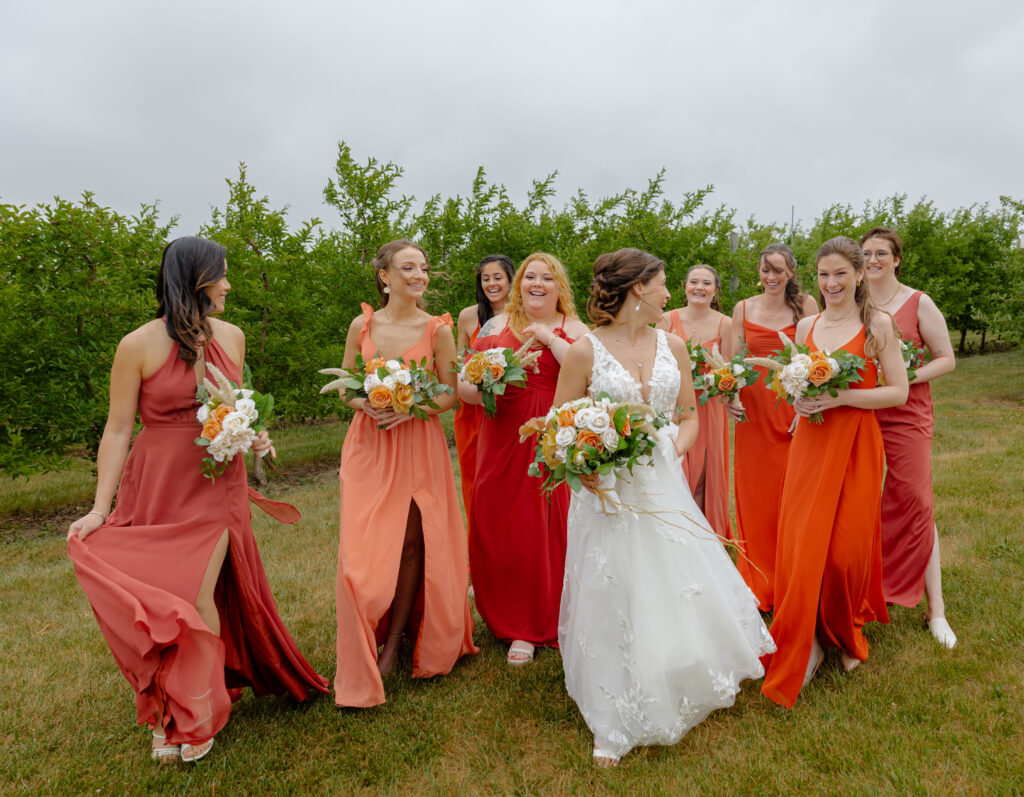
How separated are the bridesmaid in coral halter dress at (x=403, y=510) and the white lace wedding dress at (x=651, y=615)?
107cm

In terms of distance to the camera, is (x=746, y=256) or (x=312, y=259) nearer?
(x=312, y=259)

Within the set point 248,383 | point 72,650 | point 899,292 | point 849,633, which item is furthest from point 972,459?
point 72,650

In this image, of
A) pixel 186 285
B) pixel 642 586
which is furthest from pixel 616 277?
pixel 186 285

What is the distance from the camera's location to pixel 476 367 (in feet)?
15.6

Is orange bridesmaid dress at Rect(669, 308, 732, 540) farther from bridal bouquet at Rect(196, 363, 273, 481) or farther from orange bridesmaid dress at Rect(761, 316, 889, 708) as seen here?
bridal bouquet at Rect(196, 363, 273, 481)

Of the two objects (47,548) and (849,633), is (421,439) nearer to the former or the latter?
(849,633)

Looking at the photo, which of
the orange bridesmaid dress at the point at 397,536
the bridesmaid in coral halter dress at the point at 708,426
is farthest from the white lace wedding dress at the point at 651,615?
the bridesmaid in coral halter dress at the point at 708,426

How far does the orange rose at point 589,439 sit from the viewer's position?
3.51 m

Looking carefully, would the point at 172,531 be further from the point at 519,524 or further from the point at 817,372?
the point at 817,372

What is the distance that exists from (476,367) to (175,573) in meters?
2.13

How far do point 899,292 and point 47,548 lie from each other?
32.6 feet

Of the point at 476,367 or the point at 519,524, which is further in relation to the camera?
the point at 519,524

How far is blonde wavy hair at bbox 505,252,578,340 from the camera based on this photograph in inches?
203

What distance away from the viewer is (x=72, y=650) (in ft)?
18.1
